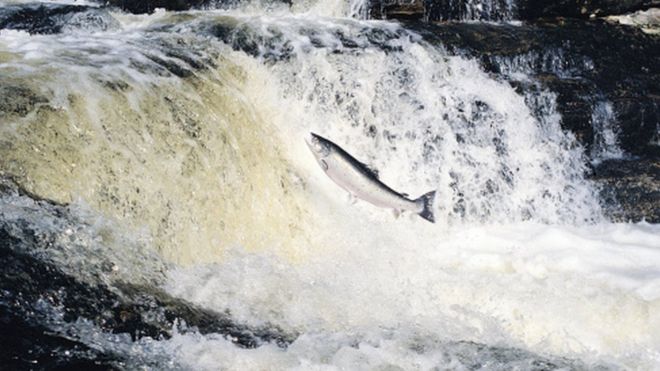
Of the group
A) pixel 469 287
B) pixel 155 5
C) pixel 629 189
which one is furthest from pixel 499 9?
pixel 469 287

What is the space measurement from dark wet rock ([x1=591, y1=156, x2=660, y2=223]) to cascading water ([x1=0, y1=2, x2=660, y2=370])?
0.14m

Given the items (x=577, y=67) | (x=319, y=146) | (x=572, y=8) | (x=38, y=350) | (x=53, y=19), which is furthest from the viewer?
(x=572, y=8)

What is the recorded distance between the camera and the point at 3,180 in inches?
179

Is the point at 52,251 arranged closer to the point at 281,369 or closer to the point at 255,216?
the point at 281,369

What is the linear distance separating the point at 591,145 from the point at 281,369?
5005 millimetres

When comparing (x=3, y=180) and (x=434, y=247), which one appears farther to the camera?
(x=434, y=247)

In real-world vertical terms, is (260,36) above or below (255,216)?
above

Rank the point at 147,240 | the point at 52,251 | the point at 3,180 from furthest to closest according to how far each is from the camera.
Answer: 1. the point at 147,240
2. the point at 3,180
3. the point at 52,251

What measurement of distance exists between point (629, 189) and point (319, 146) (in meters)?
3.60

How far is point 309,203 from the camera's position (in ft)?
21.1

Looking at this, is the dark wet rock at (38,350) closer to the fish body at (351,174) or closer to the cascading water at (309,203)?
the cascading water at (309,203)

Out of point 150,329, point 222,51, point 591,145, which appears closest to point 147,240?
point 150,329

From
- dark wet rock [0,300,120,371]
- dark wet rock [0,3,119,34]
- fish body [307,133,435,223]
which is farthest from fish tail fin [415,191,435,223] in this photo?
dark wet rock [0,3,119,34]

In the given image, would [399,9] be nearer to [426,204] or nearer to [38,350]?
[426,204]
